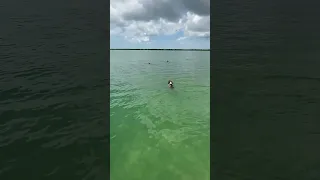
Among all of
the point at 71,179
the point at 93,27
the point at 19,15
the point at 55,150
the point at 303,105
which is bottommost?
the point at 71,179

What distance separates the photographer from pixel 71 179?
5.04 metres

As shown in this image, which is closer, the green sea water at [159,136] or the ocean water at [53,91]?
the ocean water at [53,91]

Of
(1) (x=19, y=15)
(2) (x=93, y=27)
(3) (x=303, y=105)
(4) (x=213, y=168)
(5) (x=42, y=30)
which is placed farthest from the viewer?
(1) (x=19, y=15)

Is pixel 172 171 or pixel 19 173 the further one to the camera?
pixel 172 171

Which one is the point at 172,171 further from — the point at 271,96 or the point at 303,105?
the point at 303,105

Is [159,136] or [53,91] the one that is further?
[159,136]

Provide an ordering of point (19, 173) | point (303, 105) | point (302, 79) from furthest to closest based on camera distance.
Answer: point (302, 79) < point (303, 105) < point (19, 173)

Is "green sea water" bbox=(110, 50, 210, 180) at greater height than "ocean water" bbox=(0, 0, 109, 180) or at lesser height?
lesser

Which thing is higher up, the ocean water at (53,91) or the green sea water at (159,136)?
the ocean water at (53,91)

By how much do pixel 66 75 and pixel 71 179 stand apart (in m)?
A: 5.14

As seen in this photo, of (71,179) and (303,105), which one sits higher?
(303,105)

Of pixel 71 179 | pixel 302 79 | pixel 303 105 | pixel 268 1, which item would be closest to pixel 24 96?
pixel 71 179

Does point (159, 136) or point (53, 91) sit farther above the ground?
point (53, 91)

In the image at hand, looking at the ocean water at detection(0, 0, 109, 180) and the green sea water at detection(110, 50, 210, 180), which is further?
the green sea water at detection(110, 50, 210, 180)
